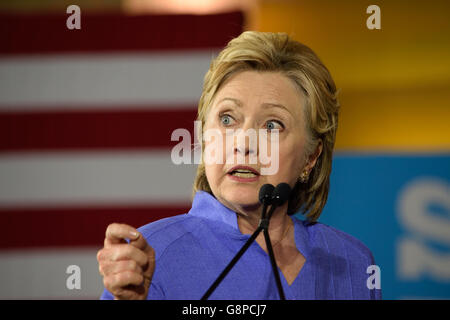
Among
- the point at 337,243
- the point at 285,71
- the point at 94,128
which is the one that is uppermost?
the point at 285,71

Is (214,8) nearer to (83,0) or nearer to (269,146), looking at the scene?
(83,0)

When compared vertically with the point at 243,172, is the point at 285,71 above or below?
above

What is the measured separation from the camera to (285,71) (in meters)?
1.06

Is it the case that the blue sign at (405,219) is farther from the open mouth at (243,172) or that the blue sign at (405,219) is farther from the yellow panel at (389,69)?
the open mouth at (243,172)

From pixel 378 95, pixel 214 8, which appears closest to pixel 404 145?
pixel 378 95

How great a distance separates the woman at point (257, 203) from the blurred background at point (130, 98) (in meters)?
0.82

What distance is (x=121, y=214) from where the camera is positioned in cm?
217

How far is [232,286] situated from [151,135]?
132 centimetres

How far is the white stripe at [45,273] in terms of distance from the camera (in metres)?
2.11

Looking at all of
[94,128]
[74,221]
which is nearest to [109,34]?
[94,128]

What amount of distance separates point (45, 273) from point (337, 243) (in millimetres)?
1370

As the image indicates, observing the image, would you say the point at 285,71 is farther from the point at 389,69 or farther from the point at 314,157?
the point at 389,69
